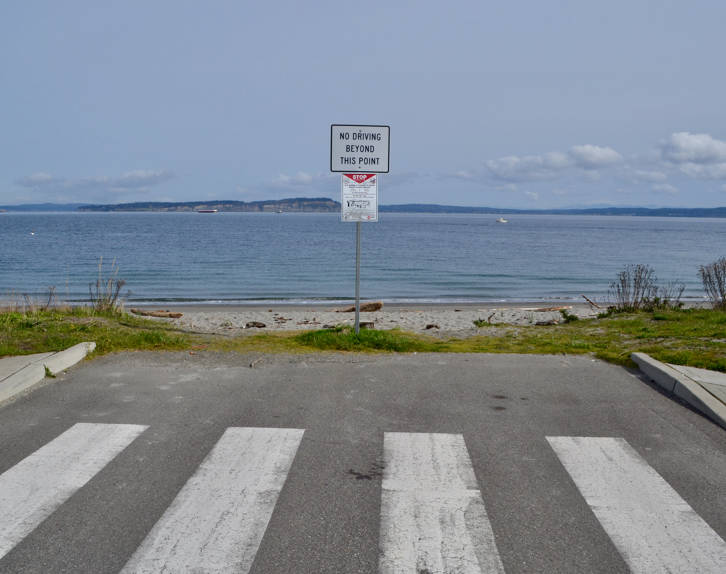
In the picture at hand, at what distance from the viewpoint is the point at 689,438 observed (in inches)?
221

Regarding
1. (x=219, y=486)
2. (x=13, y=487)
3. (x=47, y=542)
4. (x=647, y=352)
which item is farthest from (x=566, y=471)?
(x=647, y=352)

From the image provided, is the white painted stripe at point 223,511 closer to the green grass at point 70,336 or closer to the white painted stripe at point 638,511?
the white painted stripe at point 638,511

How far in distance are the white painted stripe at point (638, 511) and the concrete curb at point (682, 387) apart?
1234mm

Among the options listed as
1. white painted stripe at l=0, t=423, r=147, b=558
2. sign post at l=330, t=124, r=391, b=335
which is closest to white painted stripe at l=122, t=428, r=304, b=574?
white painted stripe at l=0, t=423, r=147, b=558

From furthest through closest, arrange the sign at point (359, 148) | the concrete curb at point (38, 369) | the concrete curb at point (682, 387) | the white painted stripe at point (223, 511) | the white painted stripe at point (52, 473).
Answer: the sign at point (359, 148)
the concrete curb at point (38, 369)
the concrete curb at point (682, 387)
the white painted stripe at point (52, 473)
the white painted stripe at point (223, 511)

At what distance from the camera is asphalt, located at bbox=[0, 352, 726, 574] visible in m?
3.68

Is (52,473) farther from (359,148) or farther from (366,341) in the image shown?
(359,148)

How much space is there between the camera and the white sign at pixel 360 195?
9.48 meters

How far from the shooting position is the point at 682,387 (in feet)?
22.4

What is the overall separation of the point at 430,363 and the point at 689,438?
3.37m

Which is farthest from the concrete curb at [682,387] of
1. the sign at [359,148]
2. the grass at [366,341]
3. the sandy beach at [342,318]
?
the sandy beach at [342,318]

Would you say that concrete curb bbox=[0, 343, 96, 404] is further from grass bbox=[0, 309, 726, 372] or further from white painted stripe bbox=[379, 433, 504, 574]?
white painted stripe bbox=[379, 433, 504, 574]

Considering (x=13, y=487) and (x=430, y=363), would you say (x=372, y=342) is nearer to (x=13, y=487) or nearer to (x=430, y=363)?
(x=430, y=363)

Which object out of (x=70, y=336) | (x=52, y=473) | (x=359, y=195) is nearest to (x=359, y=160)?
(x=359, y=195)
